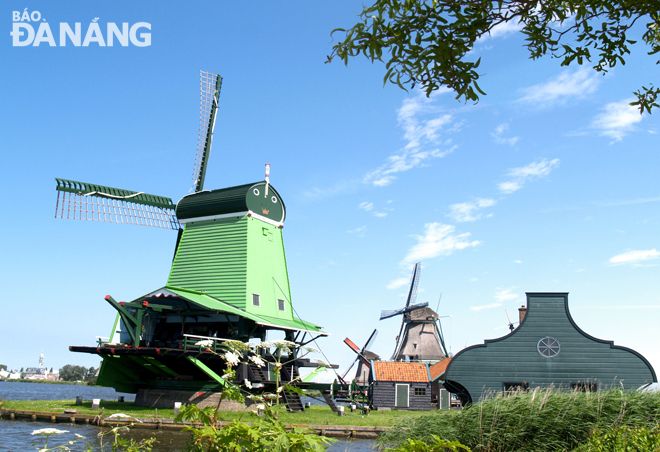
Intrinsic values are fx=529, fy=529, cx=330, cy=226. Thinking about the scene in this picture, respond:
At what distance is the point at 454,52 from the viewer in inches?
193

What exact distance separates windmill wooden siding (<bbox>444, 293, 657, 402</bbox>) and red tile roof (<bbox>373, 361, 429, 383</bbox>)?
587 centimetres

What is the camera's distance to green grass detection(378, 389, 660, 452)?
9695 millimetres

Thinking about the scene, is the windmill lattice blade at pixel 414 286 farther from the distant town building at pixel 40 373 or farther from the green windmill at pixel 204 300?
the distant town building at pixel 40 373

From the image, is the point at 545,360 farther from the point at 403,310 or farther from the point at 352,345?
the point at 403,310

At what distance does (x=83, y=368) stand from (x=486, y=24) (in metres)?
150

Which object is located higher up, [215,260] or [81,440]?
[215,260]

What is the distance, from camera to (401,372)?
90.4 feet

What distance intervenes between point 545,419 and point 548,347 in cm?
1219

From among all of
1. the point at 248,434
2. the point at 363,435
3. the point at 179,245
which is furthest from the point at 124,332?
the point at 248,434

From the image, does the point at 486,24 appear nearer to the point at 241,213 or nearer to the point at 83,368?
the point at 241,213

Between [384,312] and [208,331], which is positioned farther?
[384,312]

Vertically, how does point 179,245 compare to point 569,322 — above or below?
above

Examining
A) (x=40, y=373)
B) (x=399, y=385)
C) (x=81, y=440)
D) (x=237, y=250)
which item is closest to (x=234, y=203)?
(x=237, y=250)

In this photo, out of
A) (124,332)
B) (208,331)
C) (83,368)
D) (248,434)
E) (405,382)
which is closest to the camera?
(248,434)
